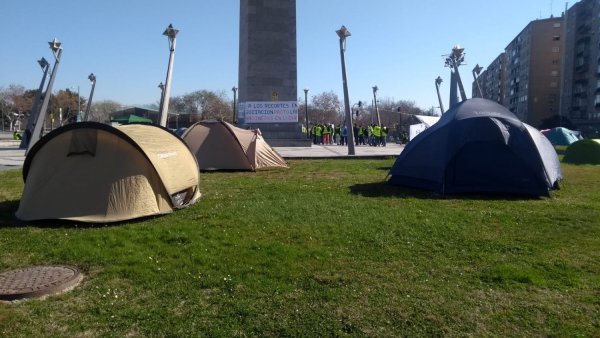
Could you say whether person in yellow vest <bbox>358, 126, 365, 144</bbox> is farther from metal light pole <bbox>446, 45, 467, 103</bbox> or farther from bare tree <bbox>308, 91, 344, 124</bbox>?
bare tree <bbox>308, 91, 344, 124</bbox>

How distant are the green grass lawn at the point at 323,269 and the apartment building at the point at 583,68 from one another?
85.4m

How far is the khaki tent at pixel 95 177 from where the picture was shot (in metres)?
7.07

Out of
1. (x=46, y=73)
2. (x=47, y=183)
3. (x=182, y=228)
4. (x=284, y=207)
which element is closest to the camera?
(x=182, y=228)

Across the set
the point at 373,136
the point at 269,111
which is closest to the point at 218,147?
the point at 269,111

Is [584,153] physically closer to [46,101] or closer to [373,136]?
[373,136]

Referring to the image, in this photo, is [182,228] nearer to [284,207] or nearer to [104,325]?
[284,207]

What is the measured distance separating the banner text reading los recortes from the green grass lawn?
2280 centimetres

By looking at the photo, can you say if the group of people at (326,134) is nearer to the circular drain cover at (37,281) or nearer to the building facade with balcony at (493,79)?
the circular drain cover at (37,281)

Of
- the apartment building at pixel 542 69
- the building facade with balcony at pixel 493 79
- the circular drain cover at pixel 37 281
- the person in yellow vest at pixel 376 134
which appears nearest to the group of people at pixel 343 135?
the person in yellow vest at pixel 376 134

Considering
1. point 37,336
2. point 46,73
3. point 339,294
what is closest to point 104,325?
point 37,336

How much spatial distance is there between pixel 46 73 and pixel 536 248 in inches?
1116

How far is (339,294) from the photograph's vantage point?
14.7 ft

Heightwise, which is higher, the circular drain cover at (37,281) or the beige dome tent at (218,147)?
the beige dome tent at (218,147)

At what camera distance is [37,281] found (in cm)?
472
